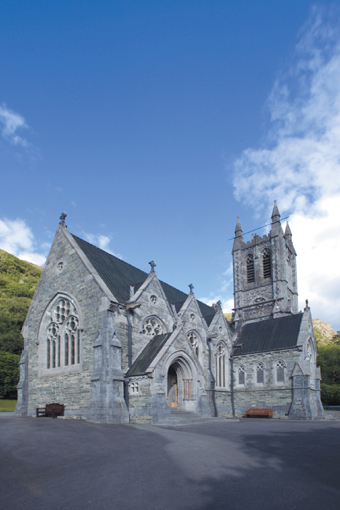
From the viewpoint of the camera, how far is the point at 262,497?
19.5 ft

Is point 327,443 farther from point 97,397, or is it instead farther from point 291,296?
point 291,296

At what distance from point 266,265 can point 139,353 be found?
26.6 metres

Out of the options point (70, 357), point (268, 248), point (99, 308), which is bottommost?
point (70, 357)

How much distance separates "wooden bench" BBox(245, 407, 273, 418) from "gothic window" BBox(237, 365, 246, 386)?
296 centimetres

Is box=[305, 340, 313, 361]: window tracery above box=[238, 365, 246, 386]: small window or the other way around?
above

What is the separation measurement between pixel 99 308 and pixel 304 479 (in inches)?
562

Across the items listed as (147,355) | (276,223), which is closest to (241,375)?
(147,355)

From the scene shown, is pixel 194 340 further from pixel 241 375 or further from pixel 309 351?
pixel 309 351

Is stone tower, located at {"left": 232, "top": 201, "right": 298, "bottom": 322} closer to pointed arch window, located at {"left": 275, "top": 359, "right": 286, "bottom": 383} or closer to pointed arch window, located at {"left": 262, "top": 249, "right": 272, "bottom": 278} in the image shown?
pointed arch window, located at {"left": 262, "top": 249, "right": 272, "bottom": 278}

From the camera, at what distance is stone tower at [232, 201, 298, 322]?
4109 cm

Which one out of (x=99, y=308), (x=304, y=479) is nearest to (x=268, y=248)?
(x=99, y=308)

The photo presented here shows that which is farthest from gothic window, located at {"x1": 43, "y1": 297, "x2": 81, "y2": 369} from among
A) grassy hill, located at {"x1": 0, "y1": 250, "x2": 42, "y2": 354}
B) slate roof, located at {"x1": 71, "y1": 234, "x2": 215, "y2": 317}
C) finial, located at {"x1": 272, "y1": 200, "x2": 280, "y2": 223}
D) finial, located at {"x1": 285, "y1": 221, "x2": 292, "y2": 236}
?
finial, located at {"x1": 285, "y1": 221, "x2": 292, "y2": 236}

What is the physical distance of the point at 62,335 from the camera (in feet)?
72.1

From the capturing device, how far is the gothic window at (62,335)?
21.0 m
